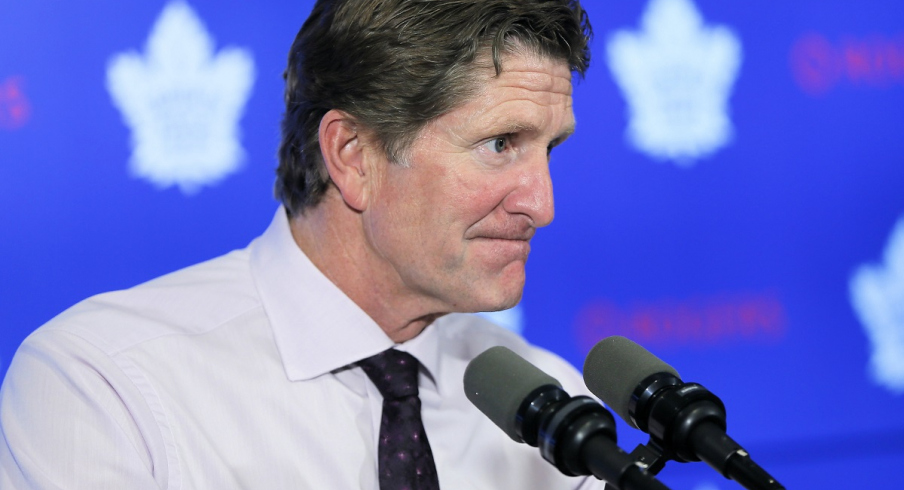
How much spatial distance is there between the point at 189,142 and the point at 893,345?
164 centimetres

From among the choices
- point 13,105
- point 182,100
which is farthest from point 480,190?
point 13,105

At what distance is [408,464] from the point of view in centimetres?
127

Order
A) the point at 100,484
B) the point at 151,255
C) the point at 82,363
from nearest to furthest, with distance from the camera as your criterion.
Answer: the point at 100,484
the point at 82,363
the point at 151,255

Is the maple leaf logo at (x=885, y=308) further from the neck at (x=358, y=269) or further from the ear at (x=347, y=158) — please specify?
the ear at (x=347, y=158)

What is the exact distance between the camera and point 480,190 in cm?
129

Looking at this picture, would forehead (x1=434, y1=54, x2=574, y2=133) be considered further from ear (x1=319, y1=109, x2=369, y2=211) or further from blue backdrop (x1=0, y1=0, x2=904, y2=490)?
blue backdrop (x1=0, y1=0, x2=904, y2=490)

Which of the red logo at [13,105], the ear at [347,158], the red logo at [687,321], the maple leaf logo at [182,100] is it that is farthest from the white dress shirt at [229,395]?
the red logo at [687,321]

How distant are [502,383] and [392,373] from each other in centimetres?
43

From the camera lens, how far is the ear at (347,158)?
1.37 meters

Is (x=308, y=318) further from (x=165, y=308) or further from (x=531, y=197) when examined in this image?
(x=531, y=197)

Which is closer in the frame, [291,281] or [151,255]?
[291,281]

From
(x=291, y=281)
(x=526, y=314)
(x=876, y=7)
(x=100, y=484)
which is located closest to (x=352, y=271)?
(x=291, y=281)

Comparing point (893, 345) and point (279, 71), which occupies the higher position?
point (893, 345)

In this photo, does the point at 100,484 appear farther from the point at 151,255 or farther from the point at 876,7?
the point at 876,7
